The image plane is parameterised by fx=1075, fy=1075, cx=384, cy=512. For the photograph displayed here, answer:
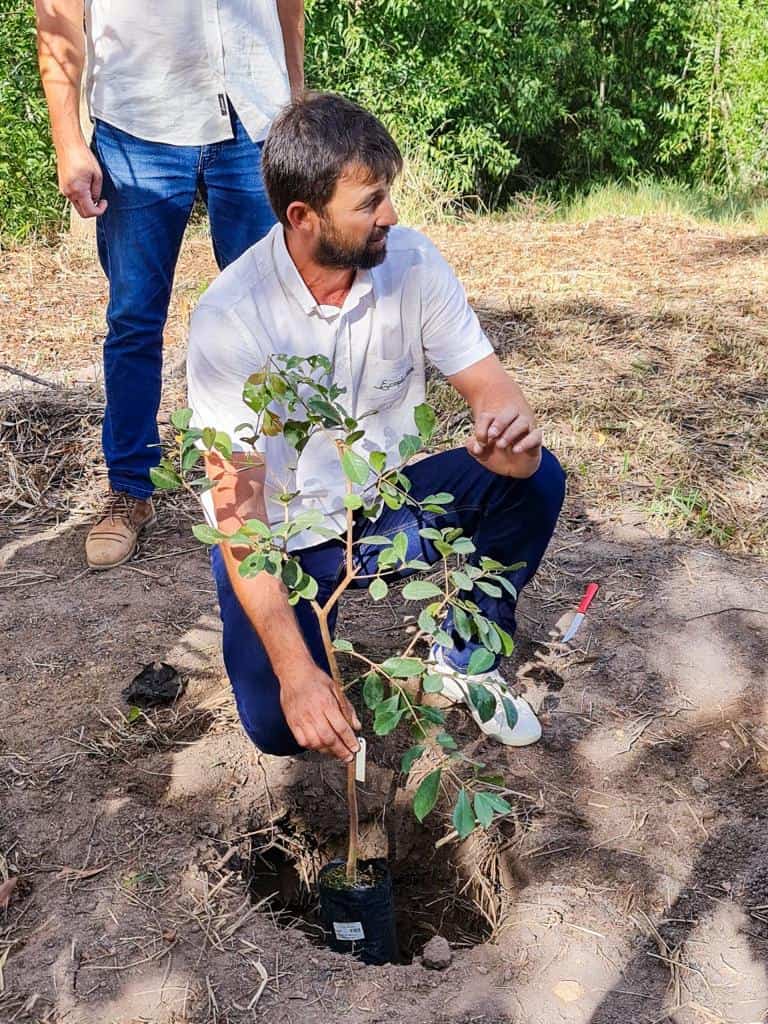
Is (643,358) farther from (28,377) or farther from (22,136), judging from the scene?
(22,136)

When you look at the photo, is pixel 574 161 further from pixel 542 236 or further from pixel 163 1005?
pixel 163 1005

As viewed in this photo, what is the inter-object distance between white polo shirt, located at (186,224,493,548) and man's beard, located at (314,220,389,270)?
77 mm

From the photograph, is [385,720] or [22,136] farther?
[22,136]

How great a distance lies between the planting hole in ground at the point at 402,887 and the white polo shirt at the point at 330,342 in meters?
0.73

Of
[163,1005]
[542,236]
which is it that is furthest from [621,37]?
[163,1005]

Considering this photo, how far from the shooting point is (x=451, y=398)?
14.7ft

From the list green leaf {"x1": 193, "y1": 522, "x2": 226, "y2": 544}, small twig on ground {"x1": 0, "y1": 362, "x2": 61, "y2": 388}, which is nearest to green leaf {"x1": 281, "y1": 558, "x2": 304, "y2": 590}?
green leaf {"x1": 193, "y1": 522, "x2": 226, "y2": 544}

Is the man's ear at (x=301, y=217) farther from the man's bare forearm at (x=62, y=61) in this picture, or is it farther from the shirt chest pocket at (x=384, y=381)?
the man's bare forearm at (x=62, y=61)

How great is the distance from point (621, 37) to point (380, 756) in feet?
35.2

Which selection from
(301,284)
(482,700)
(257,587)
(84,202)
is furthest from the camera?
(84,202)

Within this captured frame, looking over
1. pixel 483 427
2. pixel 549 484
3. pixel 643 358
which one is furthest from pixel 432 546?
pixel 643 358

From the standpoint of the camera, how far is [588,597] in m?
3.05

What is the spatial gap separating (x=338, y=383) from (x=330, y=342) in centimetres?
10

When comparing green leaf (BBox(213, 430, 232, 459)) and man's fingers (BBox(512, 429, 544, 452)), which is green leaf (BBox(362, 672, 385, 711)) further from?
man's fingers (BBox(512, 429, 544, 452))
